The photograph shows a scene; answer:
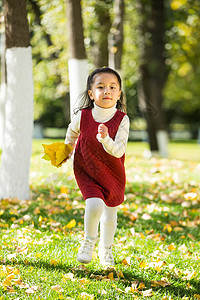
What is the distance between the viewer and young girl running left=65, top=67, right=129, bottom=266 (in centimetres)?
334

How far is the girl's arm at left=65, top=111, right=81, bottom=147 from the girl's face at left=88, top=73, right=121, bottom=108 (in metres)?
0.23

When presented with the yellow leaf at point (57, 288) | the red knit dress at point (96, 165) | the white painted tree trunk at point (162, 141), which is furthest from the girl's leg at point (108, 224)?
the white painted tree trunk at point (162, 141)

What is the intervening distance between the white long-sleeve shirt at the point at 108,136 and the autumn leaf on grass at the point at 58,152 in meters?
0.10

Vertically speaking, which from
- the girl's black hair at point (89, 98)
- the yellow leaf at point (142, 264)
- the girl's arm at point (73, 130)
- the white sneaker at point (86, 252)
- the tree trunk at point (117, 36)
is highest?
the tree trunk at point (117, 36)

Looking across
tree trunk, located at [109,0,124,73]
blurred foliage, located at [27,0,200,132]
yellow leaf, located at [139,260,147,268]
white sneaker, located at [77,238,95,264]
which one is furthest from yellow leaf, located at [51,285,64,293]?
tree trunk, located at [109,0,124,73]

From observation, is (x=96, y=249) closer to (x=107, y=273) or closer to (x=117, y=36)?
(x=107, y=273)

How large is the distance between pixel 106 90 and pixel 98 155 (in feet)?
1.72

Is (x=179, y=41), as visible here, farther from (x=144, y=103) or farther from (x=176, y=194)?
(x=176, y=194)

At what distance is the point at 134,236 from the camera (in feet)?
15.6

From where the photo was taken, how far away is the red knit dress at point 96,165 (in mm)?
3406

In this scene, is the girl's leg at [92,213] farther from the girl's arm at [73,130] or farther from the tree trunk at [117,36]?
the tree trunk at [117,36]

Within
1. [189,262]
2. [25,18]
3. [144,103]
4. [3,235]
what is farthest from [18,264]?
[144,103]

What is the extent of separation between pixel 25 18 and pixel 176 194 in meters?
3.86

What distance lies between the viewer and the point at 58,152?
355 centimetres
